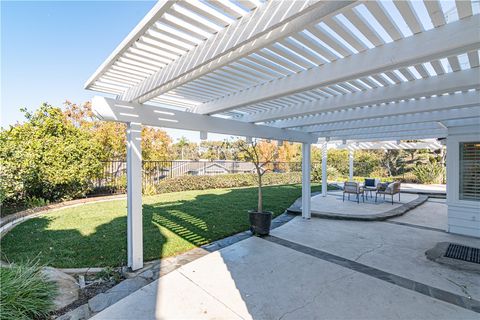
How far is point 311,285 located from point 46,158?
881 cm

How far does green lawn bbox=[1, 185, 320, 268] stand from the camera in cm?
428

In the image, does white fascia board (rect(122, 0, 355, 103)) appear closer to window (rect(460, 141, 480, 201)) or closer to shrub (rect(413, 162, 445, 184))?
window (rect(460, 141, 480, 201))

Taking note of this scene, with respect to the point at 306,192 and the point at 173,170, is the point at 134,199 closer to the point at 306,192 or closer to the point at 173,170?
the point at 306,192

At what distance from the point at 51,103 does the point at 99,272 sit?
26.5ft

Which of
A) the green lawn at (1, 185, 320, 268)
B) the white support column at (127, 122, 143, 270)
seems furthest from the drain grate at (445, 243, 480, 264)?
the white support column at (127, 122, 143, 270)

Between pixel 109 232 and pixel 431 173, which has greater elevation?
pixel 431 173

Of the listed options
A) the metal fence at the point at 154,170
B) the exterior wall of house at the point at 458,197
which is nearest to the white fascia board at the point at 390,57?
the metal fence at the point at 154,170

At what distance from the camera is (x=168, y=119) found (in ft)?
14.0

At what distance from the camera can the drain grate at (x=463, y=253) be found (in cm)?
430

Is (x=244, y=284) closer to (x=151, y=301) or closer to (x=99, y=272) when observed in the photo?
(x=151, y=301)

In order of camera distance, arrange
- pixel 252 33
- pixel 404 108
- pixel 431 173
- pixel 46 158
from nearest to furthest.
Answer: pixel 252 33
pixel 404 108
pixel 46 158
pixel 431 173

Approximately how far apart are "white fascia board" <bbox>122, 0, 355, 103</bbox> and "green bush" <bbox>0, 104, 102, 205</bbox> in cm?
657

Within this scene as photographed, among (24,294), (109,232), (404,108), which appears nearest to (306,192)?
(404,108)

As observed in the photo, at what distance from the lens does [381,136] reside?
31.5 feet
